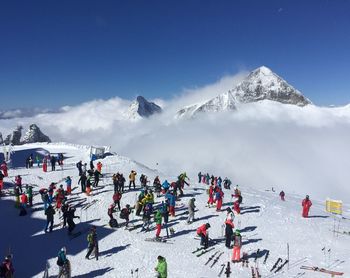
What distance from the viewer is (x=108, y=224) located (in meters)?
28.8

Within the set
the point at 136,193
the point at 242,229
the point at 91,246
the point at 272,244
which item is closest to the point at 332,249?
the point at 272,244

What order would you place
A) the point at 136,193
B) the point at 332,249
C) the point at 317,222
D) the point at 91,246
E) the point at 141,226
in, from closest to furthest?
the point at 91,246 < the point at 332,249 < the point at 141,226 < the point at 317,222 < the point at 136,193

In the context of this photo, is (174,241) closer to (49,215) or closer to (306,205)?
(49,215)

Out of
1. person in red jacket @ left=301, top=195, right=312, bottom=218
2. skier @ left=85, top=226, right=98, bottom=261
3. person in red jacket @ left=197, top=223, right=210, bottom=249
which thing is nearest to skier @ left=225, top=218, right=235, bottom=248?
person in red jacket @ left=197, top=223, right=210, bottom=249

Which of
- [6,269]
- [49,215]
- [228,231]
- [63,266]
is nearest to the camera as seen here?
[6,269]

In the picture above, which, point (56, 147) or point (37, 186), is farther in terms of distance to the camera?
point (56, 147)

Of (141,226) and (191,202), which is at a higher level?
(191,202)

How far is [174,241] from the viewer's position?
2552cm


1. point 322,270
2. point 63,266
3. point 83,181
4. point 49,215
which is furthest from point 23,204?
point 322,270

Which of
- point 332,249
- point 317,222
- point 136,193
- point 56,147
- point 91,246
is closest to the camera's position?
point 91,246

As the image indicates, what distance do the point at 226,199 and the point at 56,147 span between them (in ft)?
158

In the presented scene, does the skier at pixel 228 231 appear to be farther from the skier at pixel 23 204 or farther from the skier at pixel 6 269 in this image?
the skier at pixel 23 204

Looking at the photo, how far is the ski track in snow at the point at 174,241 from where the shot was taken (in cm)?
2141

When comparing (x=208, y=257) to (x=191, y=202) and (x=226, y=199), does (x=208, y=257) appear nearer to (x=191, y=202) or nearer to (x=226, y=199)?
(x=191, y=202)
